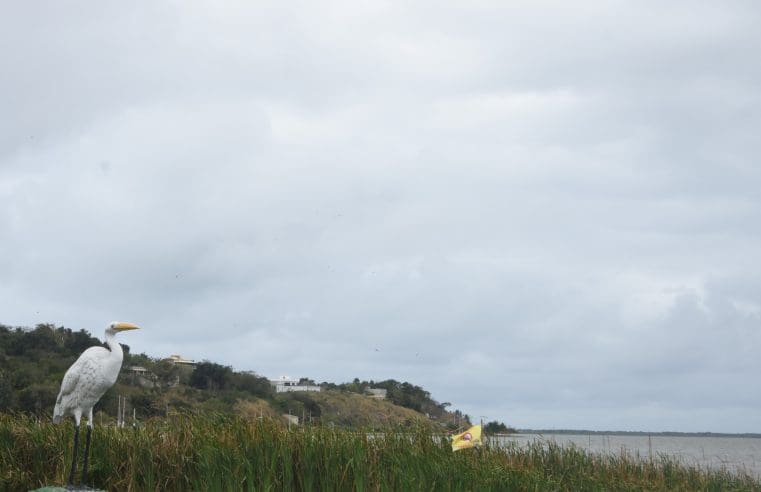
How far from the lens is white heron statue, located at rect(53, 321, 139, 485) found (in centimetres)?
1059

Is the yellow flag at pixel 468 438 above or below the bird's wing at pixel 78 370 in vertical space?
below

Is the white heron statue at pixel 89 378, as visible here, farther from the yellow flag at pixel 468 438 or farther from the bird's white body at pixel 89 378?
the yellow flag at pixel 468 438

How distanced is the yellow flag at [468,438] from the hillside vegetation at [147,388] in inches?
644

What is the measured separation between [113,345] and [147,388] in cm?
4320

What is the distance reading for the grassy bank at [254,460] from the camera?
11133 mm

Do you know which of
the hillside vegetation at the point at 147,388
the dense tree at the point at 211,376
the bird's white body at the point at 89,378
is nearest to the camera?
the bird's white body at the point at 89,378

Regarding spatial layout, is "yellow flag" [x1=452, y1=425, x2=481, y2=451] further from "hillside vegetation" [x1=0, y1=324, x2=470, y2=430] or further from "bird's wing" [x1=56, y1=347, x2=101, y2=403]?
"hillside vegetation" [x1=0, y1=324, x2=470, y2=430]

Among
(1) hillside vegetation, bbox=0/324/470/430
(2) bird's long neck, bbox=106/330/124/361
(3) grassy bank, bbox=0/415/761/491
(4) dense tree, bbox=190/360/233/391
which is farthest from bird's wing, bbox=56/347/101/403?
(4) dense tree, bbox=190/360/233/391

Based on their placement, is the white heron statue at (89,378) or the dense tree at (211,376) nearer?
the white heron statue at (89,378)

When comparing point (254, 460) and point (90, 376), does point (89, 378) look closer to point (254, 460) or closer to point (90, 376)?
point (90, 376)

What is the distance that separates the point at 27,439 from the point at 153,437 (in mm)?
2034

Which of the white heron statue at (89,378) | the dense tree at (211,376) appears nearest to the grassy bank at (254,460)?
the white heron statue at (89,378)

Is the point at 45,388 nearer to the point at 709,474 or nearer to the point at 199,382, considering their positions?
the point at 199,382

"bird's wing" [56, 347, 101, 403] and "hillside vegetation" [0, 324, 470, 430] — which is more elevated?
"hillside vegetation" [0, 324, 470, 430]
